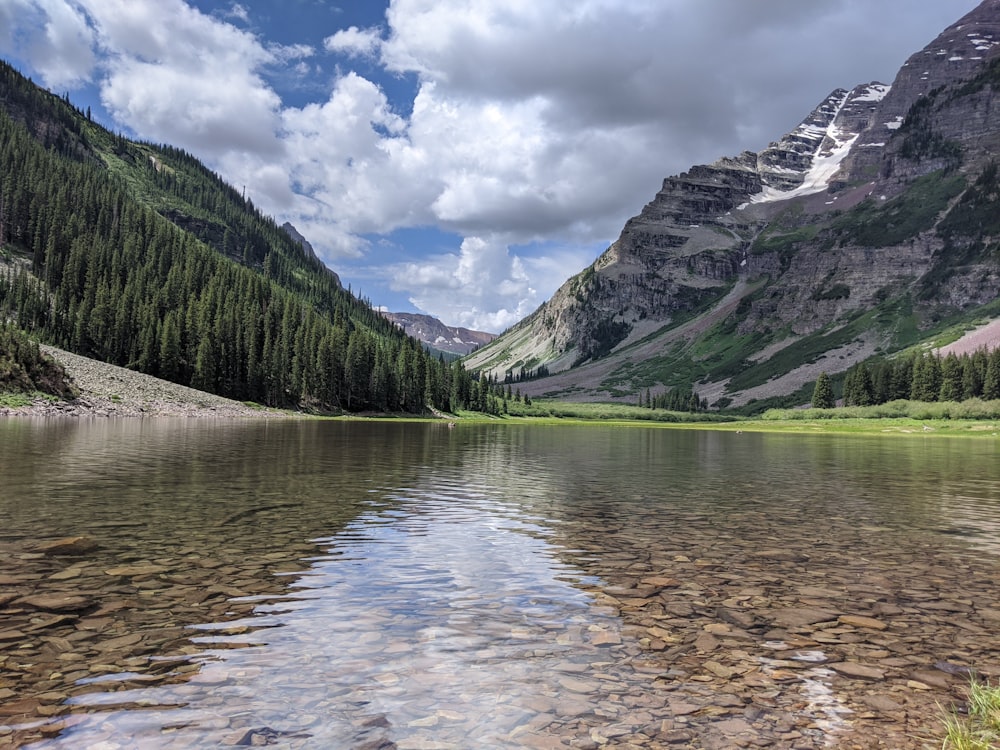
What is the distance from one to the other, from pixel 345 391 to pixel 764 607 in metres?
157

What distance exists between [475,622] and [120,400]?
110232 millimetres

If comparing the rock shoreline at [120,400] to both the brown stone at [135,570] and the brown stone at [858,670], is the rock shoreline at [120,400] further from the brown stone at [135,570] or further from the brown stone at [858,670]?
the brown stone at [858,670]

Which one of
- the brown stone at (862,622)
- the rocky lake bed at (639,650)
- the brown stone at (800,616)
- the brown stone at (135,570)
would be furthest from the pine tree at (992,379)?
the brown stone at (135,570)

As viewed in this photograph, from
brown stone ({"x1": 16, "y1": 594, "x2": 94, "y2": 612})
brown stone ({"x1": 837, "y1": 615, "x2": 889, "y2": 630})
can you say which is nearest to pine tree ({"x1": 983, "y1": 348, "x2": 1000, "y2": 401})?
brown stone ({"x1": 837, "y1": 615, "x2": 889, "y2": 630})

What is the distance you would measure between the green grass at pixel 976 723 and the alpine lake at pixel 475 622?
10.2 inches

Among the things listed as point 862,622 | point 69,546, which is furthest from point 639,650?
point 69,546

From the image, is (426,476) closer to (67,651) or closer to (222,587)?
(222,587)

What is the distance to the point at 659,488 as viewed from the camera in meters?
33.7

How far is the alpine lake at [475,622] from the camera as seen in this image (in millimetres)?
7621

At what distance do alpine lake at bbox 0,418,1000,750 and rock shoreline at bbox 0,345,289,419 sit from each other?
250 ft

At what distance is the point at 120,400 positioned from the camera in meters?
102

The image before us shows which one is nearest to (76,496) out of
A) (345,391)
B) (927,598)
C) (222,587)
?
(222,587)

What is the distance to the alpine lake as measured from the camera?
25.0 feet

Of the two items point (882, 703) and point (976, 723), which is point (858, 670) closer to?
point (882, 703)
